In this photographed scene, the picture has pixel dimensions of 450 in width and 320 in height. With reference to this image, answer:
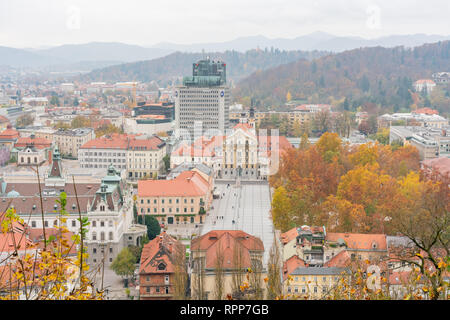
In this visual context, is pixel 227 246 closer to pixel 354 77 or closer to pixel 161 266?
pixel 161 266

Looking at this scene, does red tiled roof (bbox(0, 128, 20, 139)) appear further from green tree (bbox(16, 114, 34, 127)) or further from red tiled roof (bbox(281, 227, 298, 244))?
red tiled roof (bbox(281, 227, 298, 244))

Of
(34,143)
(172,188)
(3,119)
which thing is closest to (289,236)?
(172,188)

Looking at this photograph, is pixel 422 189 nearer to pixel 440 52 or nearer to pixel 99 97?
pixel 440 52

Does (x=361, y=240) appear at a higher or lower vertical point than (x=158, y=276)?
higher

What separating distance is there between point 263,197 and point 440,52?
34388 millimetres

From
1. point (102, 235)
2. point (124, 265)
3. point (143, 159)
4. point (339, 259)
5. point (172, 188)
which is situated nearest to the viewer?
point (339, 259)

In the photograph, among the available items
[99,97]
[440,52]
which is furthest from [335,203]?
[99,97]

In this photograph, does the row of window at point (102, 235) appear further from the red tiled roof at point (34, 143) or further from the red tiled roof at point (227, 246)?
the red tiled roof at point (34, 143)

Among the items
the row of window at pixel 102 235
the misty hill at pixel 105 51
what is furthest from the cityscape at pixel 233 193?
the misty hill at pixel 105 51

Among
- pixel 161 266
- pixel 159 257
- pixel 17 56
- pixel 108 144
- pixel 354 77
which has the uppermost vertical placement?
pixel 17 56

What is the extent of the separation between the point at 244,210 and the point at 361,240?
536 cm

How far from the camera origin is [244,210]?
15.7 meters

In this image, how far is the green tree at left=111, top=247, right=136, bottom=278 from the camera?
10.2m

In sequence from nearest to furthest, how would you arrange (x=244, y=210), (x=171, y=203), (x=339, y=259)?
(x=339, y=259), (x=171, y=203), (x=244, y=210)
